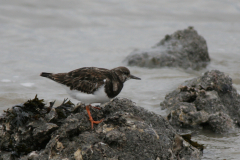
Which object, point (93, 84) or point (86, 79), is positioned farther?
point (86, 79)

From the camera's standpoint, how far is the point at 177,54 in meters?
7.93

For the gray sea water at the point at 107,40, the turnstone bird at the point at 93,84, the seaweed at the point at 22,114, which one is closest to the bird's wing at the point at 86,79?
the turnstone bird at the point at 93,84

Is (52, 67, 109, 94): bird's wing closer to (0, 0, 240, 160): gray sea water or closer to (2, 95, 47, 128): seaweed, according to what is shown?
(2, 95, 47, 128): seaweed

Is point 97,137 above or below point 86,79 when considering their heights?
below

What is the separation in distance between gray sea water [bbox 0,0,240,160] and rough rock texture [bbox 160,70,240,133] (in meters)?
0.19

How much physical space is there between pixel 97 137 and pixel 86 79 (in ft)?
3.74

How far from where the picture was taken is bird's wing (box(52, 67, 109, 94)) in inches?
151

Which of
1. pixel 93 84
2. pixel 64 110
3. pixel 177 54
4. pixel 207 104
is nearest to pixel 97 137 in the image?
pixel 64 110

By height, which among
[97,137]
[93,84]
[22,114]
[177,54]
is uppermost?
[177,54]

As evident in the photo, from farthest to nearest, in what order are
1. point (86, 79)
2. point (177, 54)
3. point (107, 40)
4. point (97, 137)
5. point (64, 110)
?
point (107, 40), point (177, 54), point (86, 79), point (64, 110), point (97, 137)

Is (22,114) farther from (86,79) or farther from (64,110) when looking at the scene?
(86,79)

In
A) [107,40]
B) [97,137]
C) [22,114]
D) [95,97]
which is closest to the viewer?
[97,137]

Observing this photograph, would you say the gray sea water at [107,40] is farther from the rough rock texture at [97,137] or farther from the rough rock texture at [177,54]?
the rough rock texture at [97,137]

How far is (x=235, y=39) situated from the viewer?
400 inches
